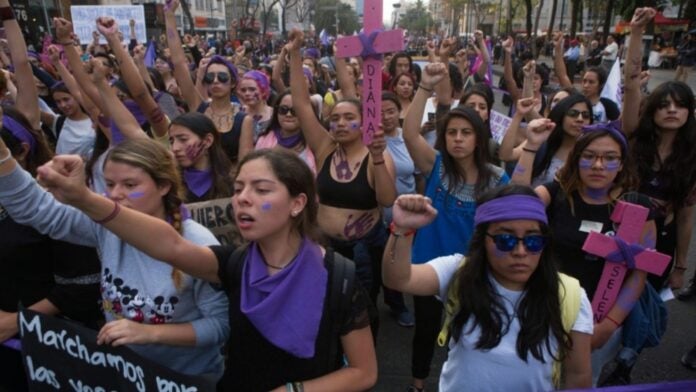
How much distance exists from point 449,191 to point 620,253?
1.00m

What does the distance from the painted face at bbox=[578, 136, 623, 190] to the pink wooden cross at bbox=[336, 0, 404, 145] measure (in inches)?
44.7

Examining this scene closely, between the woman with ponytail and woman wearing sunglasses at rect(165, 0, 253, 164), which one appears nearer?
the woman with ponytail

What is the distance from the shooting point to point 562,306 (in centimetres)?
183

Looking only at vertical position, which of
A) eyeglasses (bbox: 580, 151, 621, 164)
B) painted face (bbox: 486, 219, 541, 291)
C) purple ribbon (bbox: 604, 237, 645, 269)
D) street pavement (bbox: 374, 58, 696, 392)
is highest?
eyeglasses (bbox: 580, 151, 621, 164)

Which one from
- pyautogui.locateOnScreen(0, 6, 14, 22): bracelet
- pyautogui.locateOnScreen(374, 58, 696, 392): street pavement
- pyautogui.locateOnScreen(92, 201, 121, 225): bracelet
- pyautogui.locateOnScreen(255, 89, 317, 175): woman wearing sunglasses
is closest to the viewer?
pyautogui.locateOnScreen(92, 201, 121, 225): bracelet

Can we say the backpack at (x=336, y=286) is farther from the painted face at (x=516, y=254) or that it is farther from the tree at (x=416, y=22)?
the tree at (x=416, y=22)

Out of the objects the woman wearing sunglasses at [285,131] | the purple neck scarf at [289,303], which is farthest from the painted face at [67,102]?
the purple neck scarf at [289,303]

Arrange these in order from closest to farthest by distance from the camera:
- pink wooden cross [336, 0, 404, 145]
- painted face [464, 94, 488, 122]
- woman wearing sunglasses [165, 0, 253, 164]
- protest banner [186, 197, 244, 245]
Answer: protest banner [186, 197, 244, 245] → pink wooden cross [336, 0, 404, 145] → woman wearing sunglasses [165, 0, 253, 164] → painted face [464, 94, 488, 122]

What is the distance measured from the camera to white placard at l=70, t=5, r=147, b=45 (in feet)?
33.6

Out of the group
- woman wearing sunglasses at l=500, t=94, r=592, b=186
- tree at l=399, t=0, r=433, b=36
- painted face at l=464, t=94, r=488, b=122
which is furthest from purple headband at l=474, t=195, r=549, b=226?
tree at l=399, t=0, r=433, b=36

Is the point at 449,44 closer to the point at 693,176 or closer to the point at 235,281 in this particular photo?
the point at 693,176

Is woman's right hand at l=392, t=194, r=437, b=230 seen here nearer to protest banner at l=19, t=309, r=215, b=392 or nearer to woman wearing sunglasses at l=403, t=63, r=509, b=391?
protest banner at l=19, t=309, r=215, b=392

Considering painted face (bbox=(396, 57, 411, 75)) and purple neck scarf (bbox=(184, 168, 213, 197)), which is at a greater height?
painted face (bbox=(396, 57, 411, 75))

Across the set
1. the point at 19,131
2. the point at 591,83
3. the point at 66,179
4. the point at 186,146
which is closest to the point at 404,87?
the point at 591,83
